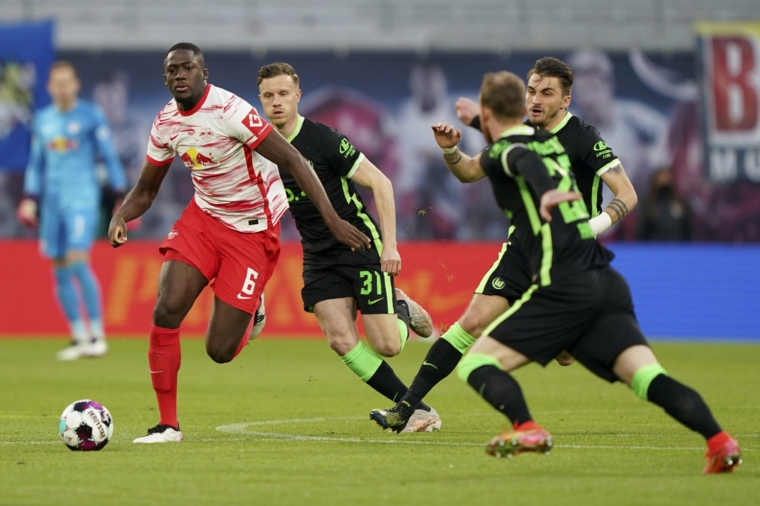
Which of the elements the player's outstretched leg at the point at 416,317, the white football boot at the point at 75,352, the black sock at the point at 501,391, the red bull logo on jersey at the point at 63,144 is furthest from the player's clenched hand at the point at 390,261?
the red bull logo on jersey at the point at 63,144

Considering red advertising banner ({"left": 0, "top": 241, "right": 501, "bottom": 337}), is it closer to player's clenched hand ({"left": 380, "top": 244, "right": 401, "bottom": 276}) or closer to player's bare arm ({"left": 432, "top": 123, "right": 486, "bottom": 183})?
player's clenched hand ({"left": 380, "top": 244, "right": 401, "bottom": 276})

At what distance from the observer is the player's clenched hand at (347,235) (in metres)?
7.80

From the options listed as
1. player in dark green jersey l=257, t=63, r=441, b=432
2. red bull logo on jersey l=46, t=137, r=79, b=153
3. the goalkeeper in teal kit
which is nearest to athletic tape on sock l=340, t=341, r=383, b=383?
player in dark green jersey l=257, t=63, r=441, b=432

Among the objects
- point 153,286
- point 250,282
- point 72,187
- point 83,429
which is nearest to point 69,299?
point 72,187

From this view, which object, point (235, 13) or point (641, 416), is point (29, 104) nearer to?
point (235, 13)

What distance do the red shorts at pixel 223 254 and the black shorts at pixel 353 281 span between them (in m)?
0.71

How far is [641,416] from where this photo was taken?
966cm

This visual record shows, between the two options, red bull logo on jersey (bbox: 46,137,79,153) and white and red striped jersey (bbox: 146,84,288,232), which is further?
red bull logo on jersey (bbox: 46,137,79,153)

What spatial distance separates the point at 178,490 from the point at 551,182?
224 centimetres

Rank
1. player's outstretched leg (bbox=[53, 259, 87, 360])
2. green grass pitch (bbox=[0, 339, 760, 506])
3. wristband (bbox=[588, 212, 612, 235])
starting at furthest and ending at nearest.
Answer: player's outstretched leg (bbox=[53, 259, 87, 360]), wristband (bbox=[588, 212, 612, 235]), green grass pitch (bbox=[0, 339, 760, 506])

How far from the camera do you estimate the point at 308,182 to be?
25.5 feet

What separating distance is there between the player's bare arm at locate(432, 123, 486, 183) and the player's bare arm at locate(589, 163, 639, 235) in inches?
34.8

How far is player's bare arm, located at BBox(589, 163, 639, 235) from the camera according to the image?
7957mm

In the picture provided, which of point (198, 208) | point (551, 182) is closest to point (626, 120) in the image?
point (198, 208)
